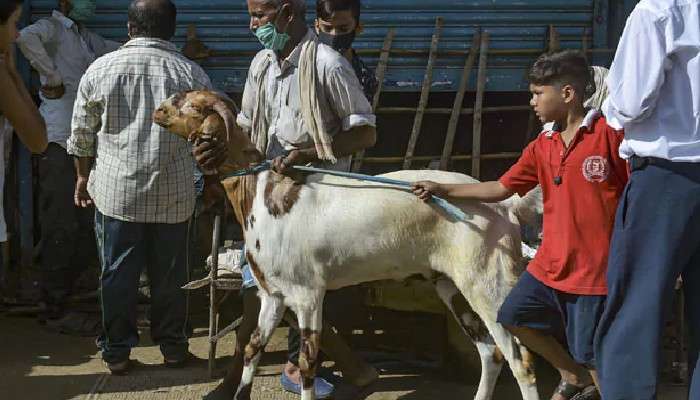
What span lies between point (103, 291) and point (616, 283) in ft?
10.3

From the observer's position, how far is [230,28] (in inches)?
285

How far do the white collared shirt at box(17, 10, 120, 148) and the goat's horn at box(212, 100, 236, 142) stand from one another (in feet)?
8.26

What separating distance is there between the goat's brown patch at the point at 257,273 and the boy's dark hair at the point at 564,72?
5.12ft

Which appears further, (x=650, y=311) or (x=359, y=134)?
(x=359, y=134)

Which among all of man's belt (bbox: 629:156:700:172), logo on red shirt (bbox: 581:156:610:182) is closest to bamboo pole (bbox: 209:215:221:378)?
logo on red shirt (bbox: 581:156:610:182)

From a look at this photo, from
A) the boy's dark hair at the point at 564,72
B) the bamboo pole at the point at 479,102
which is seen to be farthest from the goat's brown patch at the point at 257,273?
the bamboo pole at the point at 479,102

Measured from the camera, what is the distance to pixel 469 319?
4.88 m

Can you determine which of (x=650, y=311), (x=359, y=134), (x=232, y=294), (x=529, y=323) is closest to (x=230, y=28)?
(x=232, y=294)

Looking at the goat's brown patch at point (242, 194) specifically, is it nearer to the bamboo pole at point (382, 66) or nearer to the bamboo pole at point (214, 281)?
the bamboo pole at point (214, 281)

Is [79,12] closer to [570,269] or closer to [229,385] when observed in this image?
[229,385]

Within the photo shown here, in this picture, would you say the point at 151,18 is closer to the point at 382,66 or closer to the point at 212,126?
the point at 212,126

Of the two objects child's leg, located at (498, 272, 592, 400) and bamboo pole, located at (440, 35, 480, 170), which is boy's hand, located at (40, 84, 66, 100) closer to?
bamboo pole, located at (440, 35, 480, 170)

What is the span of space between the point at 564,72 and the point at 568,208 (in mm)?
565

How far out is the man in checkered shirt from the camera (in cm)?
549
